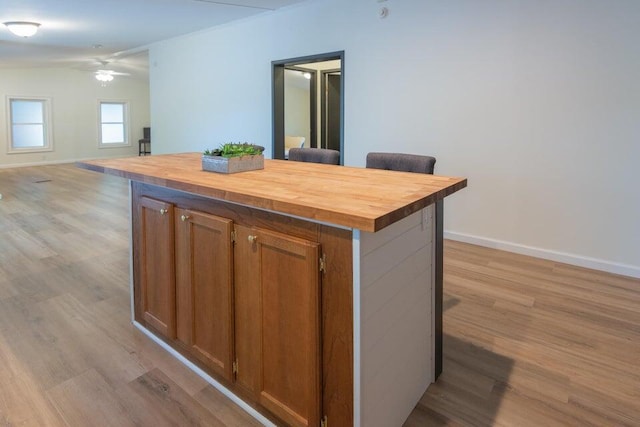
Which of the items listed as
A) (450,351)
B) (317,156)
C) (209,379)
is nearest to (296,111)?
(317,156)

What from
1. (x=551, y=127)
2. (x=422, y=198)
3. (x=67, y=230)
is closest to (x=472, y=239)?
(x=551, y=127)

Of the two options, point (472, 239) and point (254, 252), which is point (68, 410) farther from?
point (472, 239)

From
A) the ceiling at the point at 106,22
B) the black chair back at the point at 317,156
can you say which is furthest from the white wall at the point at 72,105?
the black chair back at the point at 317,156

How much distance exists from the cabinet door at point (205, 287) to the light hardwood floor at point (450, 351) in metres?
0.17

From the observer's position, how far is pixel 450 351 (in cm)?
212

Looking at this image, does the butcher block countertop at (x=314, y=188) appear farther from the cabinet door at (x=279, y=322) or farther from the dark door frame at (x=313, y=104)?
the dark door frame at (x=313, y=104)

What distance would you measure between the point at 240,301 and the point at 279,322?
227 mm

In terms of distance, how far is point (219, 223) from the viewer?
64.8 inches

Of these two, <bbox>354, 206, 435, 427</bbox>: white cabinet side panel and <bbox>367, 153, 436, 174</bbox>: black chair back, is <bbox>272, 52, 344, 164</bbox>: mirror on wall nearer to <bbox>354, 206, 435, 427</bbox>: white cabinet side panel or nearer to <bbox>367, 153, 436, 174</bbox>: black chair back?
<bbox>367, 153, 436, 174</bbox>: black chair back

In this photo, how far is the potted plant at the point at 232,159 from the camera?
192 cm

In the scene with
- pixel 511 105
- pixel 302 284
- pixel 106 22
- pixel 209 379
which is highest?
pixel 106 22

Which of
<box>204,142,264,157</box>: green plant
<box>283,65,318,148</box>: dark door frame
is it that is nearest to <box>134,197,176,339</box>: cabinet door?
<box>204,142,264,157</box>: green plant

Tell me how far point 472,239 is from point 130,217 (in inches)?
115

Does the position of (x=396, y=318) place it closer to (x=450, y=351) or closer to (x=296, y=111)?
(x=450, y=351)
